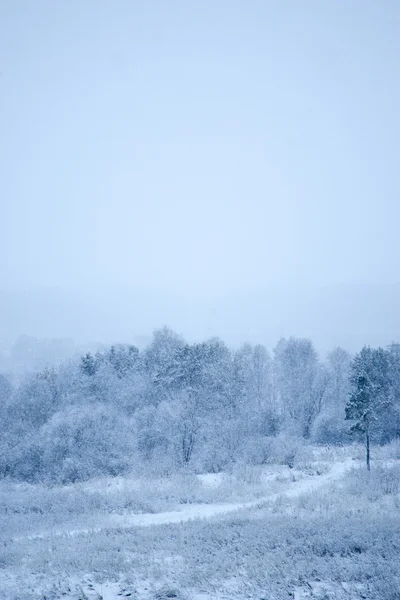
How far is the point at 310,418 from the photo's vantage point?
190ft

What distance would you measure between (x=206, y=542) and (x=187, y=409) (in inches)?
1034

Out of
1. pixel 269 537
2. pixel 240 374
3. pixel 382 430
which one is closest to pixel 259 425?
pixel 240 374

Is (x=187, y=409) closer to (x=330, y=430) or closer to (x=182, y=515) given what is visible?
(x=182, y=515)

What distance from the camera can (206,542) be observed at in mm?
17469

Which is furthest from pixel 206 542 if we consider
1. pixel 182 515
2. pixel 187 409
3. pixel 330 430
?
pixel 330 430

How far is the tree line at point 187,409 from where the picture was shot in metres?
39.9

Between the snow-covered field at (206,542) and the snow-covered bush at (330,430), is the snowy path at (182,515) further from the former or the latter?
the snow-covered bush at (330,430)

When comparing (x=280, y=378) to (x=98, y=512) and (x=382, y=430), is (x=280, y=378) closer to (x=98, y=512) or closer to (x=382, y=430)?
(x=382, y=430)

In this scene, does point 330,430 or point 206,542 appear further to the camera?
point 330,430

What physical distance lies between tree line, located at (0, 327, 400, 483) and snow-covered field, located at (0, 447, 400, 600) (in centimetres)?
768

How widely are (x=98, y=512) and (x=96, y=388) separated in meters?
25.8

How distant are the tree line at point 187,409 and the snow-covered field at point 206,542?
7.68m

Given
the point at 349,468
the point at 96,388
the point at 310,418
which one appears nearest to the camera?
the point at 349,468

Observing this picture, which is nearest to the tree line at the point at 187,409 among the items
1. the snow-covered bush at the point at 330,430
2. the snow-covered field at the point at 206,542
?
the snow-covered bush at the point at 330,430
